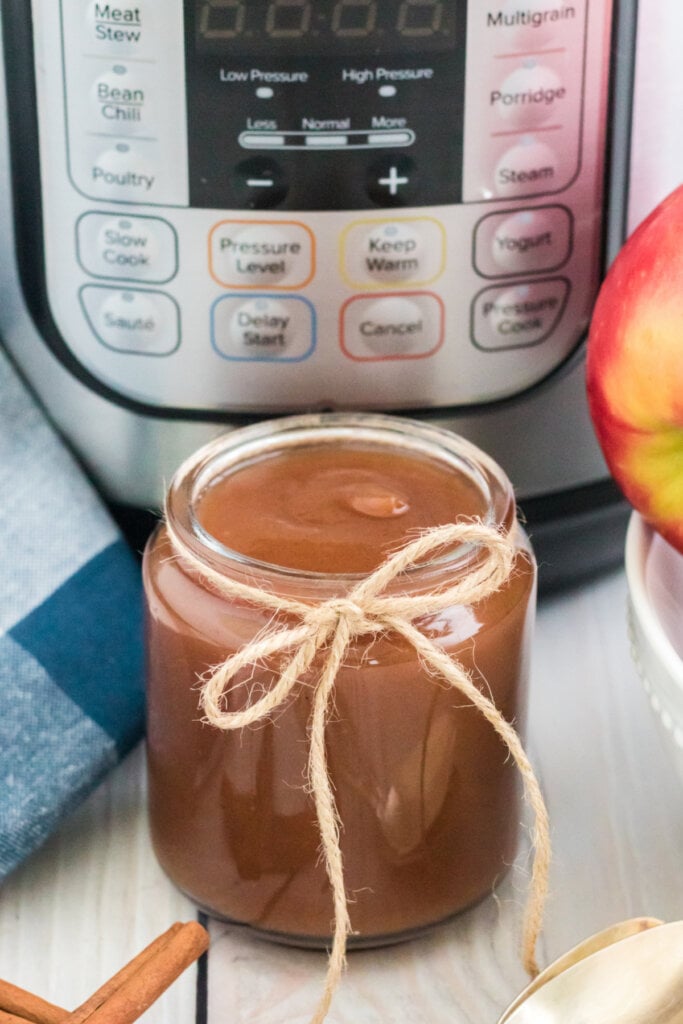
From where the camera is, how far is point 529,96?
1.54 feet

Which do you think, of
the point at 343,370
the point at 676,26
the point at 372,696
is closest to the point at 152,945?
the point at 372,696

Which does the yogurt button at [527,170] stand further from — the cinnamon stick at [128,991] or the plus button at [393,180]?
the cinnamon stick at [128,991]

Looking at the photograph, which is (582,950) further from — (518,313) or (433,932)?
(518,313)

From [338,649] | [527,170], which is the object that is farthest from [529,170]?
[338,649]

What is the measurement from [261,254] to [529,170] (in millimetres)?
105

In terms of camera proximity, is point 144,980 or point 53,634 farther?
point 53,634

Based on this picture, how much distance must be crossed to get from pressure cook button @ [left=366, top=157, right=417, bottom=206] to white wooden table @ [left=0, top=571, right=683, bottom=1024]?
220mm

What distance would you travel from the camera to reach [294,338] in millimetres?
497

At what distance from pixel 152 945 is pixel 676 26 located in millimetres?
371

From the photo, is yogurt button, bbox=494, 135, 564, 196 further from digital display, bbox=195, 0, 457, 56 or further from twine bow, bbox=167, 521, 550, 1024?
twine bow, bbox=167, 521, 550, 1024

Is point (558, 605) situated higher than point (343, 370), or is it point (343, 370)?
point (343, 370)

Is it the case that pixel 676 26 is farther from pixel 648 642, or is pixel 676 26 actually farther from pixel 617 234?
pixel 648 642

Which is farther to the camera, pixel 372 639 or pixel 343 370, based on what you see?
pixel 343 370

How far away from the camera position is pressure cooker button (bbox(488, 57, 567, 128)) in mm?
464
